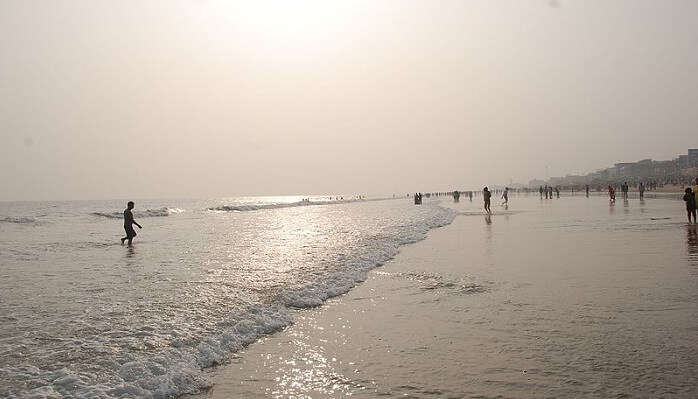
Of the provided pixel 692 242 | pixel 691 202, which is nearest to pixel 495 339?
pixel 692 242

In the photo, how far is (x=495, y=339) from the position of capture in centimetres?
564

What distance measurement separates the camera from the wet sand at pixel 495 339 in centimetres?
433

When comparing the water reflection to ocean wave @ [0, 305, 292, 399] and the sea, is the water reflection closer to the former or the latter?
the sea

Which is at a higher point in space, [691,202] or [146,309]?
[691,202]

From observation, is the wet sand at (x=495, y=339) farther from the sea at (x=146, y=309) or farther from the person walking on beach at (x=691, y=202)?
the person walking on beach at (x=691, y=202)

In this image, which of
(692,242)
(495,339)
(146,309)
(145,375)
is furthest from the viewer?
(692,242)

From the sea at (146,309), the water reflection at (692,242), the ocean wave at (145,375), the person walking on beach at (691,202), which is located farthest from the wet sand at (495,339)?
the person walking on beach at (691,202)

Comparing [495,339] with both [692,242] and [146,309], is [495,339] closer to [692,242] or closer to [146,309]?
[146,309]

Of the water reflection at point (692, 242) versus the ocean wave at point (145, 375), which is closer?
the ocean wave at point (145, 375)

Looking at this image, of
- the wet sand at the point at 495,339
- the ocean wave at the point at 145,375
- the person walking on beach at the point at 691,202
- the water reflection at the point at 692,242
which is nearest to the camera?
Answer: the wet sand at the point at 495,339

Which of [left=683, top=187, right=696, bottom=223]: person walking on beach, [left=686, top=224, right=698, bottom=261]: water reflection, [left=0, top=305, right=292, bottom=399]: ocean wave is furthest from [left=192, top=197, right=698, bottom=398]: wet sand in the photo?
[left=683, top=187, right=696, bottom=223]: person walking on beach

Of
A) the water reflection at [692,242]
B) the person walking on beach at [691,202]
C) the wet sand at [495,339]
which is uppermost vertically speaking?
the person walking on beach at [691,202]

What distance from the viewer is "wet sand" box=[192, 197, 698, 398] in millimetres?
4332

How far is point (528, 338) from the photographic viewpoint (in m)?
5.57
